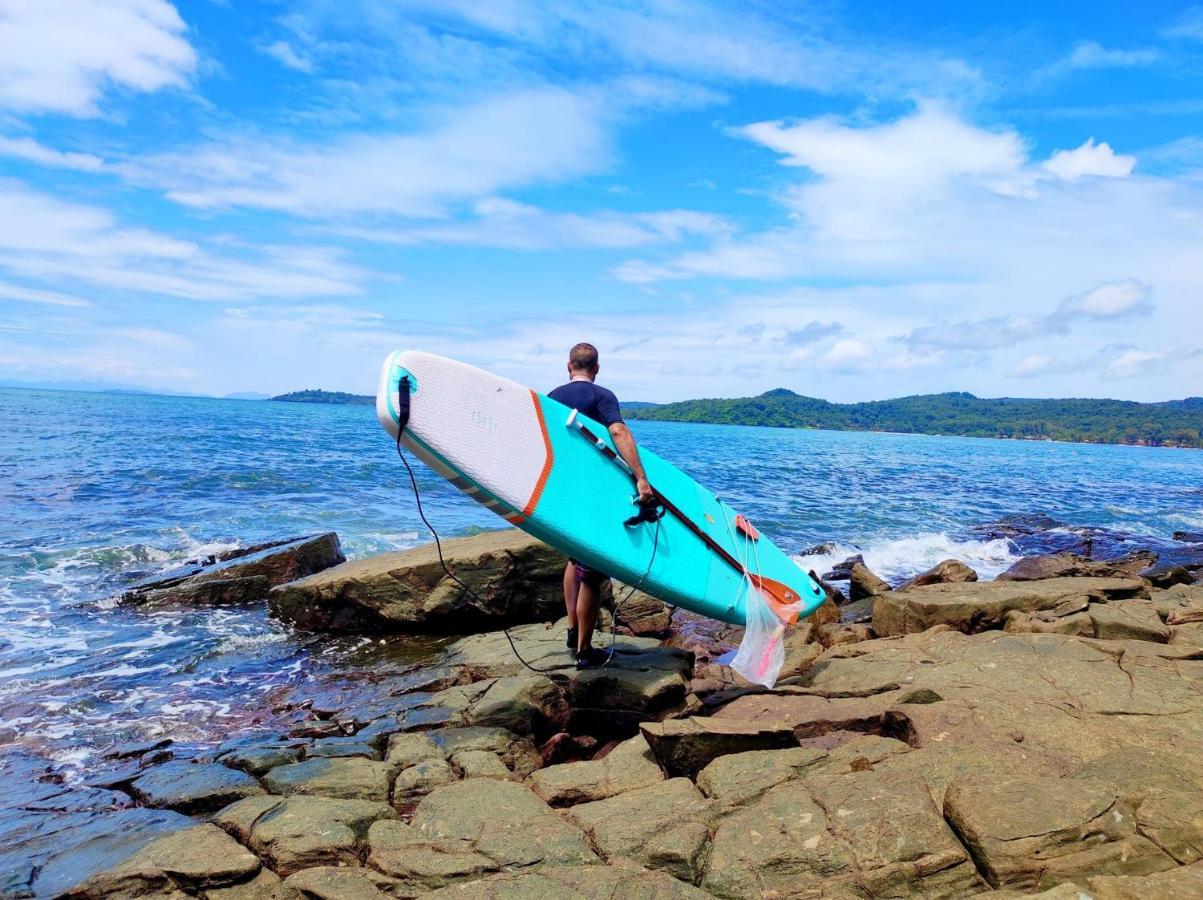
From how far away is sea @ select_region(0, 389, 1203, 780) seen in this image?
22.3ft

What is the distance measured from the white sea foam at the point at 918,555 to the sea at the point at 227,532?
3.3 inches

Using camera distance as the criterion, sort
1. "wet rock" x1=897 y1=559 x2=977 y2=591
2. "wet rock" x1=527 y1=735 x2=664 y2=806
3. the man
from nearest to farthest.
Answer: "wet rock" x1=527 y1=735 x2=664 y2=806, the man, "wet rock" x1=897 y1=559 x2=977 y2=591

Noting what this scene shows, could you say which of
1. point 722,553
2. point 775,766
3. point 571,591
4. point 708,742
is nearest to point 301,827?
point 708,742

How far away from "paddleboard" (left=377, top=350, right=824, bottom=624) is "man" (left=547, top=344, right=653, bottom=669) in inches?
4.8

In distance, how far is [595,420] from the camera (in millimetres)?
Result: 6207

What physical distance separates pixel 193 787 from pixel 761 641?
4.20 m

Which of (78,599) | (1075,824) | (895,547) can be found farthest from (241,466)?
(1075,824)

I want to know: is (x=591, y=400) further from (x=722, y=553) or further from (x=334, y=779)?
(x=334, y=779)

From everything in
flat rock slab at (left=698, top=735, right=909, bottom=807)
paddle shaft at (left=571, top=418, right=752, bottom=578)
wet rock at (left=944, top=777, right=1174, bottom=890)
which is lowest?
flat rock slab at (left=698, top=735, right=909, bottom=807)

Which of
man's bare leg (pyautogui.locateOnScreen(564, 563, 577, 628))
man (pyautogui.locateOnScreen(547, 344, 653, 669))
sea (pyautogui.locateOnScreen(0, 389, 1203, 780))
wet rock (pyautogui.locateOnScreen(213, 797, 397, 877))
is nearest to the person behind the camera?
wet rock (pyautogui.locateOnScreen(213, 797, 397, 877))

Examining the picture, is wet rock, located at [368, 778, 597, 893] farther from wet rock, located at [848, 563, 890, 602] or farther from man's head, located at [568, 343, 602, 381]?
wet rock, located at [848, 563, 890, 602]

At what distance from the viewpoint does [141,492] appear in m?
18.2

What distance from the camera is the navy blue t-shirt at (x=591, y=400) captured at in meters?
6.09

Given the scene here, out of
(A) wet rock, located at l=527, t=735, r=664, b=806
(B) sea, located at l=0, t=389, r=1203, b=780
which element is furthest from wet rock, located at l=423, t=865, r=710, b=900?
(B) sea, located at l=0, t=389, r=1203, b=780
